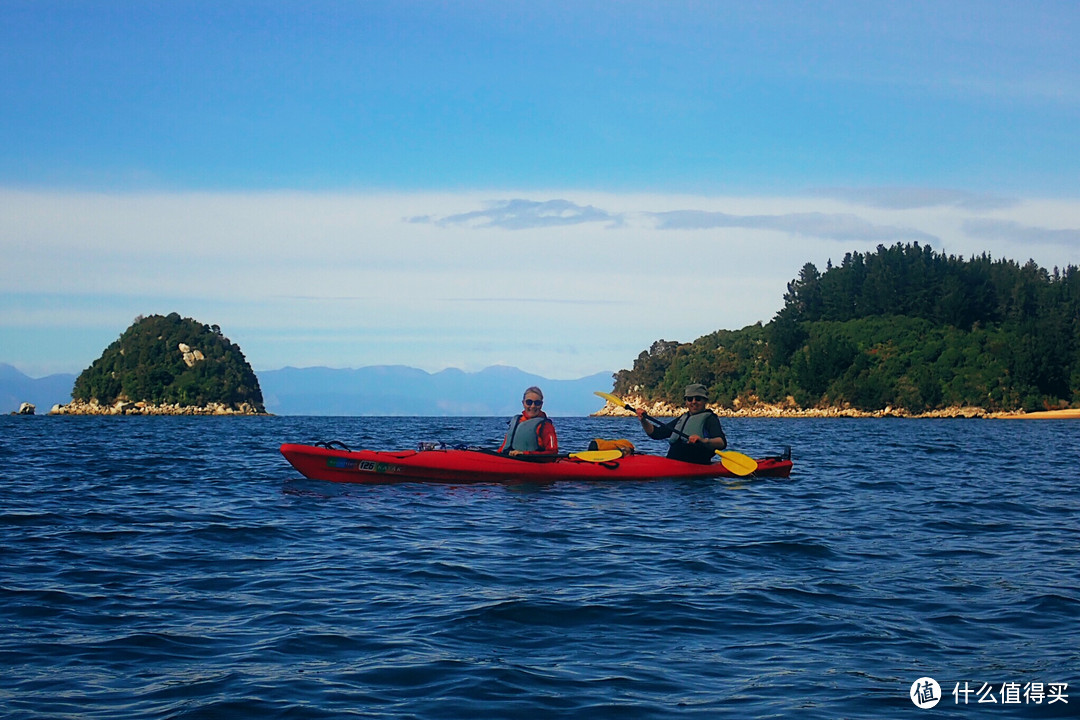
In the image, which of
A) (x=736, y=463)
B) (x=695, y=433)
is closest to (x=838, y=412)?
(x=736, y=463)

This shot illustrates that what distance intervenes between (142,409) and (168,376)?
7.66 meters

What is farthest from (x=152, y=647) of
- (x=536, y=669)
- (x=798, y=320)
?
(x=798, y=320)

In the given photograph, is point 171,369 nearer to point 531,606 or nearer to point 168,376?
point 168,376

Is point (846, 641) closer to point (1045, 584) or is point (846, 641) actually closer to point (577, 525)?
point (1045, 584)

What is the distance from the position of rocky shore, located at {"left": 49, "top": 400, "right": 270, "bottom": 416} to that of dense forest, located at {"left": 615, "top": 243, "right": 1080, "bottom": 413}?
198 ft

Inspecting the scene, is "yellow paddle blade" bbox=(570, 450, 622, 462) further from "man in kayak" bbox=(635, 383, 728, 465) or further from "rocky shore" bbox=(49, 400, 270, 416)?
"rocky shore" bbox=(49, 400, 270, 416)

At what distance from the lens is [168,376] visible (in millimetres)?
139875

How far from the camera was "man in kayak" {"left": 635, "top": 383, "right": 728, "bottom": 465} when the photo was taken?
17.0 meters

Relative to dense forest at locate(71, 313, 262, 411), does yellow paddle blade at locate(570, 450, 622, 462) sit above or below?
below

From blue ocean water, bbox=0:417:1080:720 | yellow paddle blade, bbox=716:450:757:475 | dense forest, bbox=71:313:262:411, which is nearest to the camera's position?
blue ocean water, bbox=0:417:1080:720

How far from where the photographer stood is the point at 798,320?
13262cm

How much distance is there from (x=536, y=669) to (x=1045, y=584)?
5129 millimetres

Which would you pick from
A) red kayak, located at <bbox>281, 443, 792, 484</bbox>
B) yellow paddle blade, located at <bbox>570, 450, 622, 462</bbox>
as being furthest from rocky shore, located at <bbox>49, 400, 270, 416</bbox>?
yellow paddle blade, located at <bbox>570, 450, 622, 462</bbox>

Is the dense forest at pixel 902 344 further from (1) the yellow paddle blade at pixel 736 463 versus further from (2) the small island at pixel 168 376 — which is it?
(1) the yellow paddle blade at pixel 736 463
